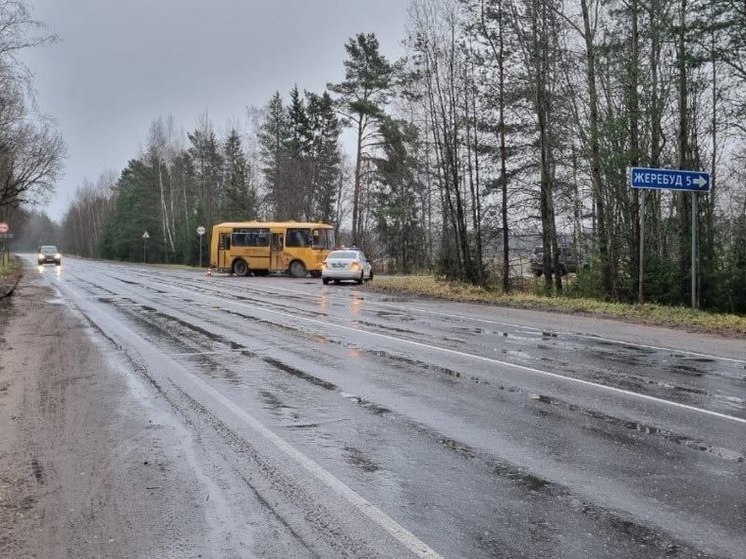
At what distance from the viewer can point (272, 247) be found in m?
38.4

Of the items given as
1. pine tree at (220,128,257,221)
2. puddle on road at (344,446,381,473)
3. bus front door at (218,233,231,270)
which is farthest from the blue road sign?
pine tree at (220,128,257,221)

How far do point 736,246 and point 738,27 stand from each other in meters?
6.56

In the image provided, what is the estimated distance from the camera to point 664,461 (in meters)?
5.27

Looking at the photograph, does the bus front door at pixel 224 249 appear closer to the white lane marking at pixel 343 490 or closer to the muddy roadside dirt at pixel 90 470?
the muddy roadside dirt at pixel 90 470

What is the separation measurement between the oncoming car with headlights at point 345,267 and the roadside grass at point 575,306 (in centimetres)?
123

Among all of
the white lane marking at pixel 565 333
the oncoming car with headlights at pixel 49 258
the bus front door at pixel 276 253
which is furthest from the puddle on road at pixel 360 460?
the oncoming car with headlights at pixel 49 258

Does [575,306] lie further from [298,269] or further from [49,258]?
[49,258]

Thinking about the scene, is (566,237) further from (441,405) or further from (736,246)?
(441,405)

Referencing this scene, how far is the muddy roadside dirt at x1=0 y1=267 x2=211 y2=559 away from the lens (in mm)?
3850

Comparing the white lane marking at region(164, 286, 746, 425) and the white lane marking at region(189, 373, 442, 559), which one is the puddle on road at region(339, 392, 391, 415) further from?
the white lane marking at region(164, 286, 746, 425)

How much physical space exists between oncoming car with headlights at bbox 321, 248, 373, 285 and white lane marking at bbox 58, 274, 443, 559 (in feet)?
74.2

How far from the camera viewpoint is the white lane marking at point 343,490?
147 inches

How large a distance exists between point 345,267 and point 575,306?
43.4 ft

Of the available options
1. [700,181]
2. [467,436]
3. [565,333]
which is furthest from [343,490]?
[700,181]
